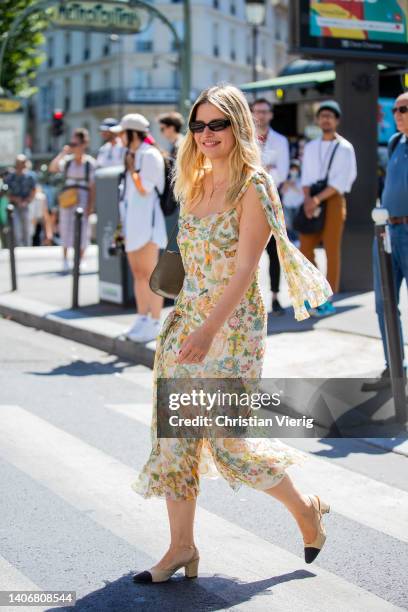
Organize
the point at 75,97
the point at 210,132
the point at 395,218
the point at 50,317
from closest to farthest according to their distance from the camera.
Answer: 1. the point at 210,132
2. the point at 395,218
3. the point at 50,317
4. the point at 75,97

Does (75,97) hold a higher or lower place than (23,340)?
higher

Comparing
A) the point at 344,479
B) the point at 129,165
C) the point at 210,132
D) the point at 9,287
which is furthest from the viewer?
the point at 9,287

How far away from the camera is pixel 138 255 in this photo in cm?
901

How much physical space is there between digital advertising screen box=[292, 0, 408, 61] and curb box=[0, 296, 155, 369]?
11.3ft

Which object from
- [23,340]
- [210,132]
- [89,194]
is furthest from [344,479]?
[89,194]

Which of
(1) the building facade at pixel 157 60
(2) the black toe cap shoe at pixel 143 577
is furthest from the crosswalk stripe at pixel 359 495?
(1) the building facade at pixel 157 60

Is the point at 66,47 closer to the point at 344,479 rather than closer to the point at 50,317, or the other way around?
the point at 50,317

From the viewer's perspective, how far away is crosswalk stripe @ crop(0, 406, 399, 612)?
397 cm

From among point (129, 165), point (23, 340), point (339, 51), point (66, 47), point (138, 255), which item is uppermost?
point (66, 47)

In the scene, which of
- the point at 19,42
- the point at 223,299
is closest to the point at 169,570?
the point at 223,299

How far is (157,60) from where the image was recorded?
7744 cm

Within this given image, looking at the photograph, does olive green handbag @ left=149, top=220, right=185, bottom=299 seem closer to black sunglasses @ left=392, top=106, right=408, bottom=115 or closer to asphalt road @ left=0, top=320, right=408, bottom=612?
asphalt road @ left=0, top=320, right=408, bottom=612

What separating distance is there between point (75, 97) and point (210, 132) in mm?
82743

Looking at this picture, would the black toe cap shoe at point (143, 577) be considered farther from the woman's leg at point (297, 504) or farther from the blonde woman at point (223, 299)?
the woman's leg at point (297, 504)
